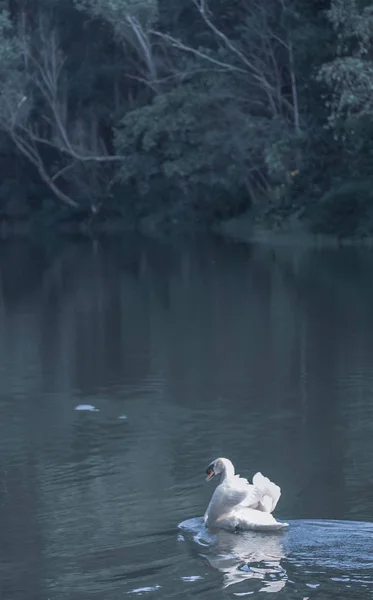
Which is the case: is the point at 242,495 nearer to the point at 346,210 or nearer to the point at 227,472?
the point at 227,472

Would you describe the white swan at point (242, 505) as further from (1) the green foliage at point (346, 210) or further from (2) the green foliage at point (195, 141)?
(2) the green foliage at point (195, 141)

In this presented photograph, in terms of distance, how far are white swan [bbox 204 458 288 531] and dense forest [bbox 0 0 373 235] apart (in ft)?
84.6

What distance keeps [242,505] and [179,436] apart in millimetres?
3158

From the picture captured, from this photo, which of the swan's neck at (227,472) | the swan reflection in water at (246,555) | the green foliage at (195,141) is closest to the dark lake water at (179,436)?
the swan reflection in water at (246,555)

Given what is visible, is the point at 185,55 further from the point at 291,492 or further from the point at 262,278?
the point at 291,492

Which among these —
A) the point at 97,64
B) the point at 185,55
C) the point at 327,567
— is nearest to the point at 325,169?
the point at 185,55

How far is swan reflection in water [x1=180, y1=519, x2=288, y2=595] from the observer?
7137mm

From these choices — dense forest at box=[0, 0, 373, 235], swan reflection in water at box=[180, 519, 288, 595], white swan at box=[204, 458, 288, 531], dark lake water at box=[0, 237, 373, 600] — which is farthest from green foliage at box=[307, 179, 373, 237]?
swan reflection in water at box=[180, 519, 288, 595]

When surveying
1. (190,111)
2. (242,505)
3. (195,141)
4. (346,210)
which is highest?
(190,111)

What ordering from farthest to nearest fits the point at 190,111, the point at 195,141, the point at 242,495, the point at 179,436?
the point at 195,141
the point at 190,111
the point at 179,436
the point at 242,495

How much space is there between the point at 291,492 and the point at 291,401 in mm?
3667

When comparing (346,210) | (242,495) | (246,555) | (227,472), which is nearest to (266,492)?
(242,495)

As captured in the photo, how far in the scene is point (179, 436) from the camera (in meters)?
11.2

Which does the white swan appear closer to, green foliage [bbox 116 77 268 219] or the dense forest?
the dense forest
